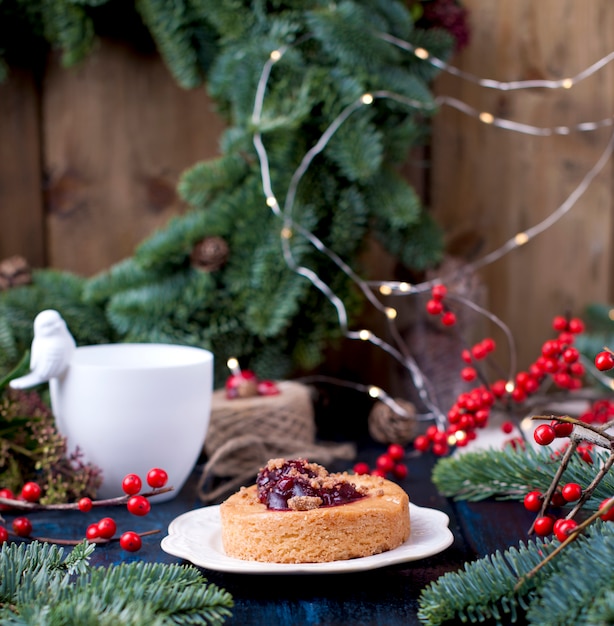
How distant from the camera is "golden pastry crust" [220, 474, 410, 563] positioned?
0.63 m

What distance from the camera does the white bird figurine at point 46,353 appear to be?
837 millimetres

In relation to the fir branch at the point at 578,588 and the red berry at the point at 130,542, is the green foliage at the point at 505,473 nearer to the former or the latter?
the fir branch at the point at 578,588

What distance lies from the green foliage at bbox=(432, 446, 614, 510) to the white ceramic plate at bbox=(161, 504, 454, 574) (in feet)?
0.36

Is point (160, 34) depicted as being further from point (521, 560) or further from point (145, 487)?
point (521, 560)

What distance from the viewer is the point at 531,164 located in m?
1.40

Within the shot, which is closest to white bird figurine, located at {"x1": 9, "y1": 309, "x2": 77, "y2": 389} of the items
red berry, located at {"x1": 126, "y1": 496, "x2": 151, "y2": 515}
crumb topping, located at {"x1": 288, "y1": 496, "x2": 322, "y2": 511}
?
red berry, located at {"x1": 126, "y1": 496, "x2": 151, "y2": 515}

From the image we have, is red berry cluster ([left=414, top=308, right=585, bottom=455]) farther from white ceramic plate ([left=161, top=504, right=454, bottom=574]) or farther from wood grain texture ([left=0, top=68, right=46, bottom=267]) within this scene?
wood grain texture ([left=0, top=68, right=46, bottom=267])

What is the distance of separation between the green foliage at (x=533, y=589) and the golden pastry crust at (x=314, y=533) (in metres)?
0.08

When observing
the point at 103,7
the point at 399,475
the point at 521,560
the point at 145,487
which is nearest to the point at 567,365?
the point at 399,475

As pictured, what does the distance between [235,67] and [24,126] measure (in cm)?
43

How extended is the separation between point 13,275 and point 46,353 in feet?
1.37

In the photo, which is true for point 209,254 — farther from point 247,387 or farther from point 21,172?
point 21,172

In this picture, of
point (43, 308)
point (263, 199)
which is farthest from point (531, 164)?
point (43, 308)

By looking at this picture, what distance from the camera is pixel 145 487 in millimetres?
879
